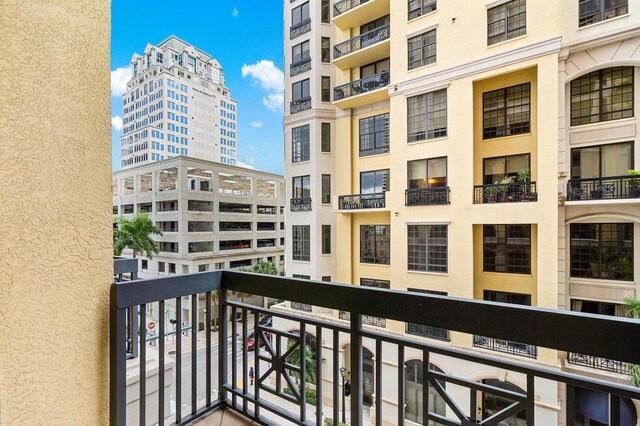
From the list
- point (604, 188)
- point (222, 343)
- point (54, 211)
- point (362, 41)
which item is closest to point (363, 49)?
point (362, 41)

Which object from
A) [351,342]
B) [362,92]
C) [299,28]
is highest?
[299,28]

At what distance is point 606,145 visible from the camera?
4.50 metres

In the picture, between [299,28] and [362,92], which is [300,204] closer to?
[362,92]

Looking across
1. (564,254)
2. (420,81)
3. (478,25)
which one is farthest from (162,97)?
(564,254)

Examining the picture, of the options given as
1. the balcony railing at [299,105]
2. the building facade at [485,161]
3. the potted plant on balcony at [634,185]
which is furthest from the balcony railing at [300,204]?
the potted plant on balcony at [634,185]

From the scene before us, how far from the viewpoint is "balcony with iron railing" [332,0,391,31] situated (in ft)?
21.1

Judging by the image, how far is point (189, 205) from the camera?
10.4ft

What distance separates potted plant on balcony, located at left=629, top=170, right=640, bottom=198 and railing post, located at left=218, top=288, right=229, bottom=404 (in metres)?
5.52

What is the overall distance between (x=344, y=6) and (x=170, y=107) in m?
5.80

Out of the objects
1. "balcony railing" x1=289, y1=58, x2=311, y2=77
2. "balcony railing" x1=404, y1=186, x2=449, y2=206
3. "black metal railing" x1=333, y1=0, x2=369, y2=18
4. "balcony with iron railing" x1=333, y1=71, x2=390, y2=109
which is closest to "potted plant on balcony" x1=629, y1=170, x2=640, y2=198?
"balcony railing" x1=404, y1=186, x2=449, y2=206

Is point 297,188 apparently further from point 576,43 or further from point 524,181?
point 576,43

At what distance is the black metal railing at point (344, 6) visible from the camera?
6.67 meters

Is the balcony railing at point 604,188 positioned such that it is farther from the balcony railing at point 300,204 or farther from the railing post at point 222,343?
the railing post at point 222,343

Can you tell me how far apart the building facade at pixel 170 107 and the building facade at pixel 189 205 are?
156 mm
